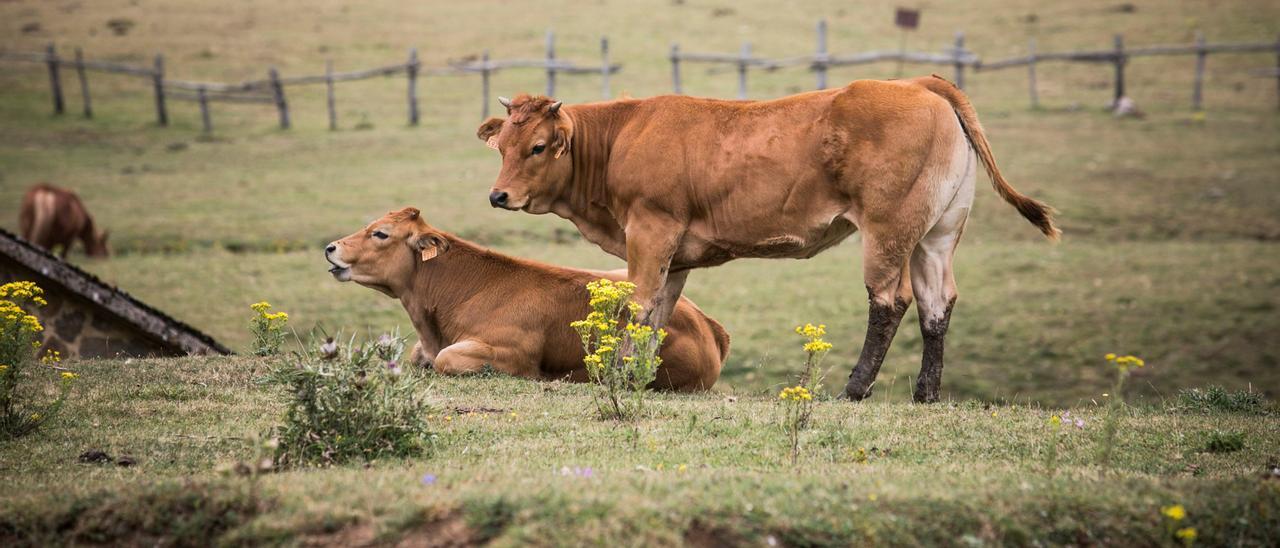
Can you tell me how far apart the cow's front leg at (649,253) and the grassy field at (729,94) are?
1891mm

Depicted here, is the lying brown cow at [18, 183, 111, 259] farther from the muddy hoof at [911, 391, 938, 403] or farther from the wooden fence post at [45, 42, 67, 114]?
the muddy hoof at [911, 391, 938, 403]

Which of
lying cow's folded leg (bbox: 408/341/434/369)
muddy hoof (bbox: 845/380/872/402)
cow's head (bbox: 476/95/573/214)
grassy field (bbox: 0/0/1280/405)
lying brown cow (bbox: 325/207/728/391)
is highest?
cow's head (bbox: 476/95/573/214)

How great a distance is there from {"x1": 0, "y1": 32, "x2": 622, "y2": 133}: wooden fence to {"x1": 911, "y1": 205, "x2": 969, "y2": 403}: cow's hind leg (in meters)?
25.8

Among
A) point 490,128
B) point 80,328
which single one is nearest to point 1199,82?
point 490,128

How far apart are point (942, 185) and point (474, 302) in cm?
404

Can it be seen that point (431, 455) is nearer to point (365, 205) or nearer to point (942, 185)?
point (942, 185)

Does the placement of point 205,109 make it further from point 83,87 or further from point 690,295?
point 690,295

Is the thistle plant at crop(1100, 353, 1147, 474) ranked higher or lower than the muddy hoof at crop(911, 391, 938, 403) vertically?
higher

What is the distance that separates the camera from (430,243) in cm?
1084

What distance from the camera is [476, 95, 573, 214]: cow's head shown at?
1012 cm

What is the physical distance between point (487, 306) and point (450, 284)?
0.47 m

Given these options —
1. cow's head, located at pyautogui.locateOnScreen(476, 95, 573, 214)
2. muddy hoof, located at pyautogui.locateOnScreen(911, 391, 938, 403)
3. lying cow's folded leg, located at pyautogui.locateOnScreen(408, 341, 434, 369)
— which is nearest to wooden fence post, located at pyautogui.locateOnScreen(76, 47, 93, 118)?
lying cow's folded leg, located at pyautogui.locateOnScreen(408, 341, 434, 369)

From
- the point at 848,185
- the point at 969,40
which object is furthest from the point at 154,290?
the point at 969,40

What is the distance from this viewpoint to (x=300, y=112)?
120ft
